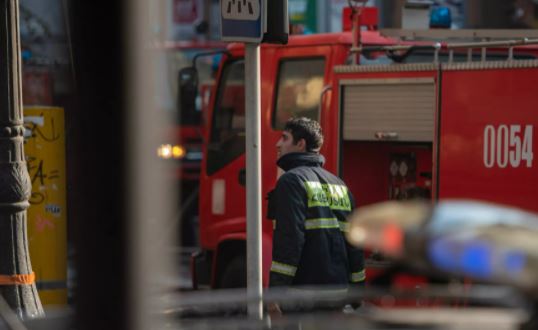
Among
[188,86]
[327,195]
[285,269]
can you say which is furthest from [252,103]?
[188,86]

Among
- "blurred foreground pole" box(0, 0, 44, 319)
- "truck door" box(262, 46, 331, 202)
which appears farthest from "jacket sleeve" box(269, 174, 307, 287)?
"truck door" box(262, 46, 331, 202)

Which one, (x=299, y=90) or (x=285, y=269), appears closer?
(x=285, y=269)

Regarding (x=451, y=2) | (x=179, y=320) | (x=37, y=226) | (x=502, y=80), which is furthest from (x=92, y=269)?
(x=451, y=2)

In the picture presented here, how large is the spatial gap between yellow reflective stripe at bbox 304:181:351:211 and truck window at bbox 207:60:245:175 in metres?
3.27

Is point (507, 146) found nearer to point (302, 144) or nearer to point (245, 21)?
point (302, 144)

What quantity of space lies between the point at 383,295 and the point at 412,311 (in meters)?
0.09

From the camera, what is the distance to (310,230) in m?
6.77

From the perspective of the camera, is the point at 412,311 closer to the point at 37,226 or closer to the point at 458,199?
the point at 458,199

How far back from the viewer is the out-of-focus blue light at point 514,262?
2195mm

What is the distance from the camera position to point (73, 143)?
8.36 feet

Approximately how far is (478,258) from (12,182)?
5615mm

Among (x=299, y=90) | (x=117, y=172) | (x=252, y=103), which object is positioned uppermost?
(x=117, y=172)

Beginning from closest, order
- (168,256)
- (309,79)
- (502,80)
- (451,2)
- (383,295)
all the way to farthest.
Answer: (168,256), (383,295), (502,80), (309,79), (451,2)

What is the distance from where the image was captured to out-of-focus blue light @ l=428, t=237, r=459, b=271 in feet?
7.40
